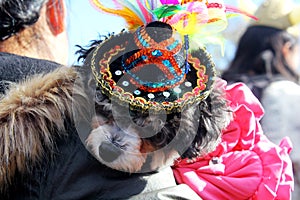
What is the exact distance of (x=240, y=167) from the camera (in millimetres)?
1403

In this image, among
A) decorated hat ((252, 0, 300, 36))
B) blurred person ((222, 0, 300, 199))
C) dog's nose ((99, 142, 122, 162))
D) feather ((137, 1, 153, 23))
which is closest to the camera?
dog's nose ((99, 142, 122, 162))

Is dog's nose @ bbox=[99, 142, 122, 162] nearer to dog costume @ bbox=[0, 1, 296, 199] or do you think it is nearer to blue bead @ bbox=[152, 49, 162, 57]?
dog costume @ bbox=[0, 1, 296, 199]

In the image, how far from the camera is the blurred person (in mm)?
2902

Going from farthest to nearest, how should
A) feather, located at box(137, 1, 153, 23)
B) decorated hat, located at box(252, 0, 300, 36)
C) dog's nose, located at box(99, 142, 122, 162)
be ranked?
decorated hat, located at box(252, 0, 300, 36), feather, located at box(137, 1, 153, 23), dog's nose, located at box(99, 142, 122, 162)

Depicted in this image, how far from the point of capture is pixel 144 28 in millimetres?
1321

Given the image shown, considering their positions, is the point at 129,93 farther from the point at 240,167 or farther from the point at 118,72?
the point at 240,167

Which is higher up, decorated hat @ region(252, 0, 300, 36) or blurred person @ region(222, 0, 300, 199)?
decorated hat @ region(252, 0, 300, 36)

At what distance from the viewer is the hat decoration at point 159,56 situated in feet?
4.21

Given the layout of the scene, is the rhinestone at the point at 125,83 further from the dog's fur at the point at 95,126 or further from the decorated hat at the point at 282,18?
the decorated hat at the point at 282,18

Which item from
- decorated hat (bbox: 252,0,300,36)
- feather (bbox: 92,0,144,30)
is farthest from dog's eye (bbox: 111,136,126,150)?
decorated hat (bbox: 252,0,300,36)

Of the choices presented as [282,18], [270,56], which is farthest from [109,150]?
[282,18]

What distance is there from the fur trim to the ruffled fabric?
0.93 feet

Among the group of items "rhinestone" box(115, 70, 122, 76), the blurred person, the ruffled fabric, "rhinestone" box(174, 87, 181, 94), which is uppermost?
"rhinestone" box(115, 70, 122, 76)

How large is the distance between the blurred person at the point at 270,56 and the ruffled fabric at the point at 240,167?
140cm
